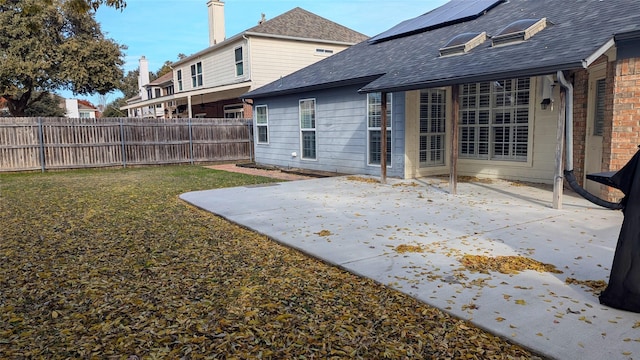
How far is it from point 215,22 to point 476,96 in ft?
63.9

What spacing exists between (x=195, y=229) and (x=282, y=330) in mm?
3496

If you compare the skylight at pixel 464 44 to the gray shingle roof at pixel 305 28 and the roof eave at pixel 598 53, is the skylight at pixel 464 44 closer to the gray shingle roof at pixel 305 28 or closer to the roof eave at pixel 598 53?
the roof eave at pixel 598 53

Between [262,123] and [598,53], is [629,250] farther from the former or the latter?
[262,123]

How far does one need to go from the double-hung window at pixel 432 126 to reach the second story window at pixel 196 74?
1724cm

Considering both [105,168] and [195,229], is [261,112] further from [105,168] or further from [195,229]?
[195,229]

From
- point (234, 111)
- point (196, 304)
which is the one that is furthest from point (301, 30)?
point (196, 304)

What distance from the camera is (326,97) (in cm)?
1257

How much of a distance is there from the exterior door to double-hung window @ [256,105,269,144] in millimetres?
10534

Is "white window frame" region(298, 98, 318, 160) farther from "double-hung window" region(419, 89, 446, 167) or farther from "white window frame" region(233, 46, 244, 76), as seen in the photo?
"white window frame" region(233, 46, 244, 76)

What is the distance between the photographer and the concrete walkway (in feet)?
9.58

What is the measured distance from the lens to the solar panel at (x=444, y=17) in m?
11.8

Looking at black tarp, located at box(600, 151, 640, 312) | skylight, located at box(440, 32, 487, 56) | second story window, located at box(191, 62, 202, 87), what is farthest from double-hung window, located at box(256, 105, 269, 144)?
black tarp, located at box(600, 151, 640, 312)

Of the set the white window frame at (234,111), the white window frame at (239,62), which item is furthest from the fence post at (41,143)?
the white window frame at (234,111)

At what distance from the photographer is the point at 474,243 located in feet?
16.3
